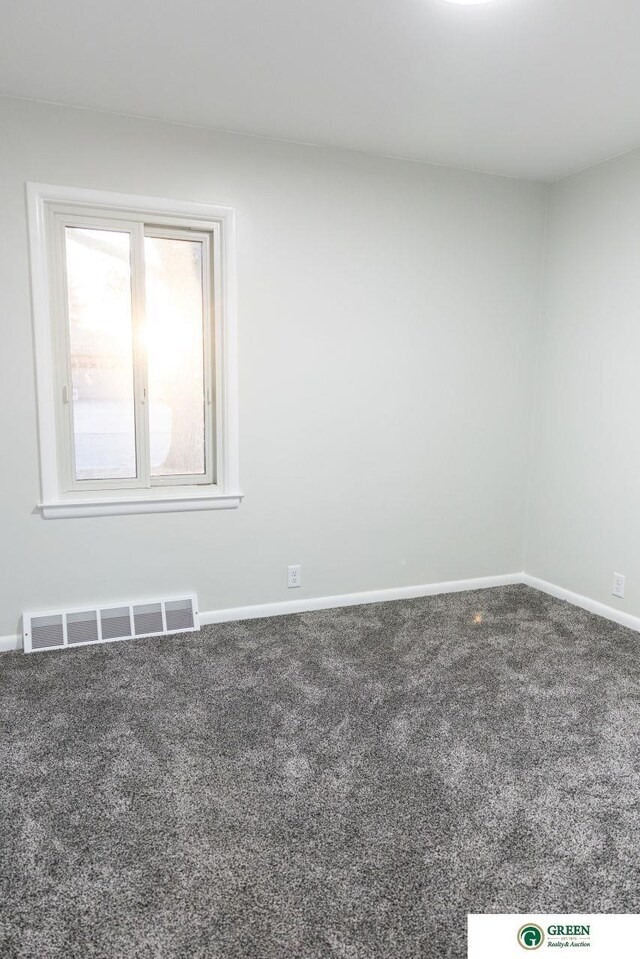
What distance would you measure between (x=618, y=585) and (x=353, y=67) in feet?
9.90

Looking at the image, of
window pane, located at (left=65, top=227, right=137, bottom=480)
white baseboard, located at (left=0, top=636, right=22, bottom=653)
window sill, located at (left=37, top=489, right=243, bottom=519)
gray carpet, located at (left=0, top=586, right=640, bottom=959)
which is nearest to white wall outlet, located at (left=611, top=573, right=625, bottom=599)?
gray carpet, located at (left=0, top=586, right=640, bottom=959)

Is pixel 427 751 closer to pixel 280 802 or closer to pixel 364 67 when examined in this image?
pixel 280 802

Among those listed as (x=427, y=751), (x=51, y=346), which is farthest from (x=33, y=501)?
(x=427, y=751)

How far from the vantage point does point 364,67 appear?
2.53m

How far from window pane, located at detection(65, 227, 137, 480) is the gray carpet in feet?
3.39

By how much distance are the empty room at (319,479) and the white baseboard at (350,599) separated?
0.02m

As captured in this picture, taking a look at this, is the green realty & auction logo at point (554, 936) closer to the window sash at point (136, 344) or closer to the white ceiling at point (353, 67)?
the window sash at point (136, 344)

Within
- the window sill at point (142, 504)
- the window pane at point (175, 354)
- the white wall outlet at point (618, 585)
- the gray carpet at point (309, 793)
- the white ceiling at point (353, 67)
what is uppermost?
the white ceiling at point (353, 67)

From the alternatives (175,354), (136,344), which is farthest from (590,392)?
(136,344)

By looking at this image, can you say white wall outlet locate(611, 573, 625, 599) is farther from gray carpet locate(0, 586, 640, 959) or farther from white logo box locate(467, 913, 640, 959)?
white logo box locate(467, 913, 640, 959)

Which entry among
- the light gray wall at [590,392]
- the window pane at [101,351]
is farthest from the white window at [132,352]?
the light gray wall at [590,392]

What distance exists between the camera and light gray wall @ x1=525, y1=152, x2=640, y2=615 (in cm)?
352

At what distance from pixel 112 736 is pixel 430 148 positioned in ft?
10.8
